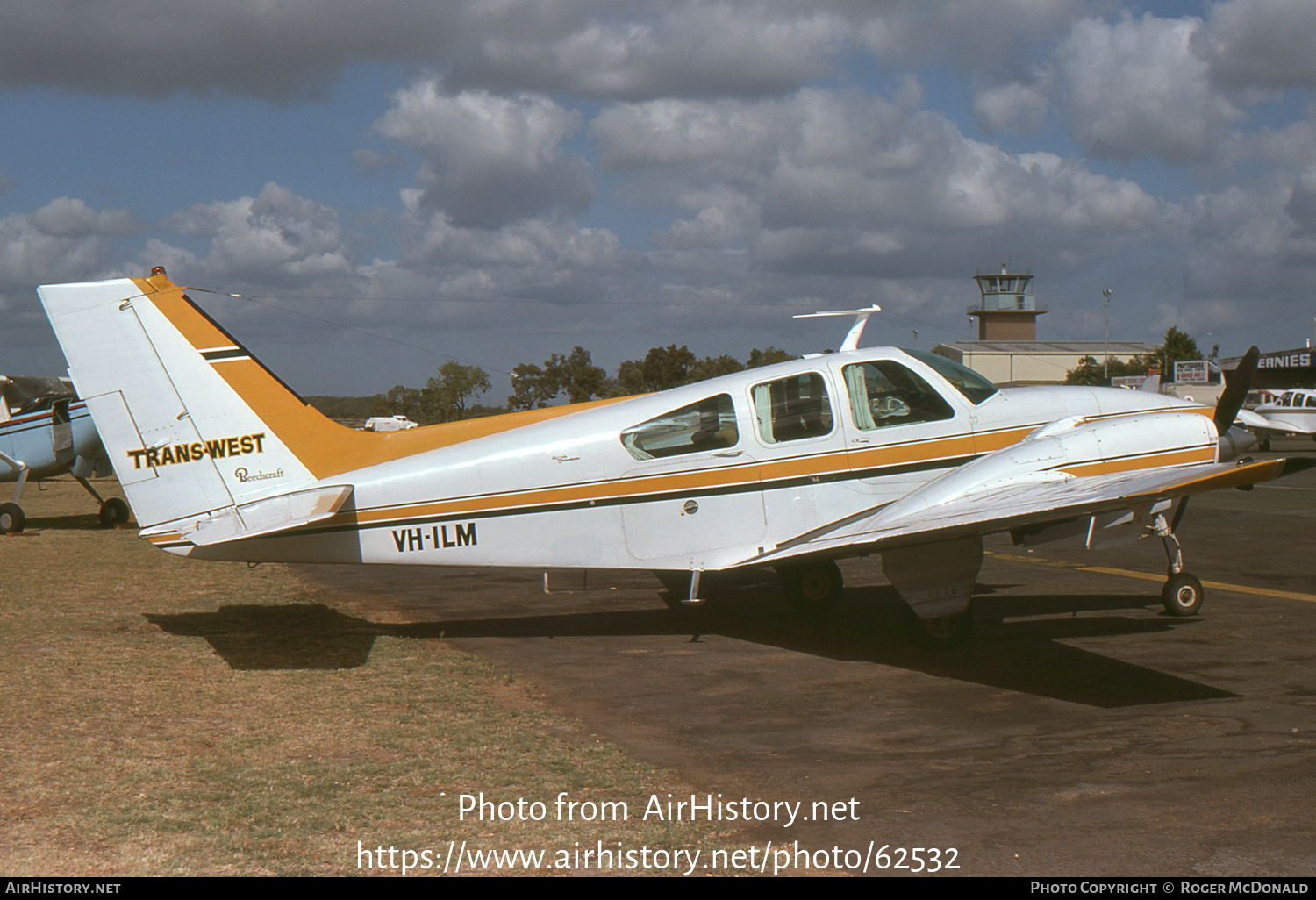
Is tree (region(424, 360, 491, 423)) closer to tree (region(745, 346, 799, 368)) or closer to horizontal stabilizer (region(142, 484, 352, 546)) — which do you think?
tree (region(745, 346, 799, 368))

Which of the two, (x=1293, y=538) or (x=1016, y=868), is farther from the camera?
(x=1293, y=538)

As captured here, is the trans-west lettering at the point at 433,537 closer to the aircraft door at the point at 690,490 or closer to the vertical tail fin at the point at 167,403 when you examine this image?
the vertical tail fin at the point at 167,403

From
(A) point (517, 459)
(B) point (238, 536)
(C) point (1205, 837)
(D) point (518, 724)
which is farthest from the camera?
(A) point (517, 459)

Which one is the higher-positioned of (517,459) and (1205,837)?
(517,459)

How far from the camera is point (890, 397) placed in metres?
8.98

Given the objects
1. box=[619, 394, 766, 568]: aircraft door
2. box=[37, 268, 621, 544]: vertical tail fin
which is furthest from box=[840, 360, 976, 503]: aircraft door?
box=[37, 268, 621, 544]: vertical tail fin

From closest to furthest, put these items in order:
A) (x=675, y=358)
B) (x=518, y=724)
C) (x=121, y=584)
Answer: (x=518, y=724)
(x=121, y=584)
(x=675, y=358)

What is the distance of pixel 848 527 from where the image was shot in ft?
26.5

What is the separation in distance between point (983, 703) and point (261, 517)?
5.95 m

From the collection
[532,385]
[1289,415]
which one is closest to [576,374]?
[532,385]

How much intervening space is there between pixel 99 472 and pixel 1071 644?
22483 mm

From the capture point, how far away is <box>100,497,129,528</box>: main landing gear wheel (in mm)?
20469
